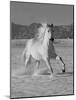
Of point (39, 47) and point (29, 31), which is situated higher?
point (29, 31)

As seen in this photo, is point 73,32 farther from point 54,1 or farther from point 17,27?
point 17,27

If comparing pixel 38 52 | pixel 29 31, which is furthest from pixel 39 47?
pixel 29 31

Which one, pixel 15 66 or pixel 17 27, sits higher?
pixel 17 27

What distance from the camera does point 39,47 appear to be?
6.37 m

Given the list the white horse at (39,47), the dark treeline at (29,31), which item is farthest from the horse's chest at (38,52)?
the dark treeline at (29,31)

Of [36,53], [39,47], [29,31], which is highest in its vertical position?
[29,31]

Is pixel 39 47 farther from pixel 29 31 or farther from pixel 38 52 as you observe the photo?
pixel 29 31

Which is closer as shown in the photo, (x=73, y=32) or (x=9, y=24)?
(x=9, y=24)

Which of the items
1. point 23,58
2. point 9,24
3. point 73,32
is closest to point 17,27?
point 9,24

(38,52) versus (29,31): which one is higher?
(29,31)

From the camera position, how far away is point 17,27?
6195 mm

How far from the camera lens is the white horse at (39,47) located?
20.7ft

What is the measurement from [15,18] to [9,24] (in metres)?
0.15
